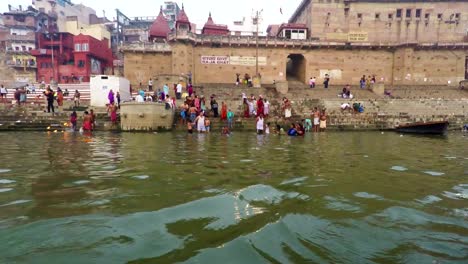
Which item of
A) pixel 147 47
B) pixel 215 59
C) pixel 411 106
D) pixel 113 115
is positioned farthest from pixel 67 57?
pixel 411 106

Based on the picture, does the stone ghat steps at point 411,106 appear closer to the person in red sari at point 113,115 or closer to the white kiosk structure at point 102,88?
the person in red sari at point 113,115

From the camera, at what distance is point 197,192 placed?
3902mm

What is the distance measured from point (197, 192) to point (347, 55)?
109ft

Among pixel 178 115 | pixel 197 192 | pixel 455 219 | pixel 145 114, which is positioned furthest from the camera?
pixel 178 115

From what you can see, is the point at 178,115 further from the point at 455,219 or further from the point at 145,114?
the point at 455,219

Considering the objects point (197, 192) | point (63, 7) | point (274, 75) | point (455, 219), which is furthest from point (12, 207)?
point (63, 7)

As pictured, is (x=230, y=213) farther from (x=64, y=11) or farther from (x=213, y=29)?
(x=64, y=11)

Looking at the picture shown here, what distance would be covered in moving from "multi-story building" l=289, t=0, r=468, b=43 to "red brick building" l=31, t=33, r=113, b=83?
28.4m

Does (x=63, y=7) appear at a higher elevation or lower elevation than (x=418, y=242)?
higher

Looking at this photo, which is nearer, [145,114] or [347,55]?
[145,114]

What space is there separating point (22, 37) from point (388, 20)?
1948 inches

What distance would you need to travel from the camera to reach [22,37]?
4453 centimetres

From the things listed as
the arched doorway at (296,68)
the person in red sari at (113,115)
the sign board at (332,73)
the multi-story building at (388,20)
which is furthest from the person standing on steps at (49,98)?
the multi-story building at (388,20)

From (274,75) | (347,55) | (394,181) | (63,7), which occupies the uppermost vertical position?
(63,7)
